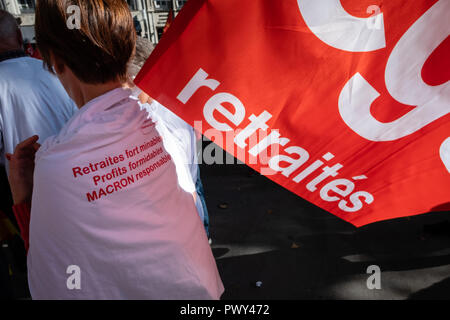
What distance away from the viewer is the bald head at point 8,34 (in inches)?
74.2

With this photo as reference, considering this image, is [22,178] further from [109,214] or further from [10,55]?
[10,55]

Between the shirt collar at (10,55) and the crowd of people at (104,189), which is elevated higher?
the shirt collar at (10,55)

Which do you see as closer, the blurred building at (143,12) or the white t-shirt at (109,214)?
the white t-shirt at (109,214)

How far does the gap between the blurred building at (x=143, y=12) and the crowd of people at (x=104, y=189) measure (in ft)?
68.9

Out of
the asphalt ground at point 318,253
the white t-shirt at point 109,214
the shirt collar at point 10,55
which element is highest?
the shirt collar at point 10,55

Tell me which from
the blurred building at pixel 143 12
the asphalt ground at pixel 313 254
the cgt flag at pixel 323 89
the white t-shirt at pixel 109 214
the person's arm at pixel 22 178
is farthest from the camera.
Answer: the blurred building at pixel 143 12

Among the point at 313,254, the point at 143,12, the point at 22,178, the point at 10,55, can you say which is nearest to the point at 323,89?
the point at 22,178

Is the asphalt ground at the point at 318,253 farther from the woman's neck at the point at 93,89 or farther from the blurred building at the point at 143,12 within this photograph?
the blurred building at the point at 143,12

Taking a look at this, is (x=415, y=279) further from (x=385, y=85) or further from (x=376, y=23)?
(x=376, y=23)

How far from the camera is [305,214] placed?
388 cm

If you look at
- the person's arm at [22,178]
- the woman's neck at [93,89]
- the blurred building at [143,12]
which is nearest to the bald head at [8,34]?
the person's arm at [22,178]

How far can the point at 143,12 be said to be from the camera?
21422 millimetres

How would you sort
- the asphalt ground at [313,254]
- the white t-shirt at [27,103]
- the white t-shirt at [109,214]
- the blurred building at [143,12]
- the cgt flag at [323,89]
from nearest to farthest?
the white t-shirt at [109,214] < the cgt flag at [323,89] < the white t-shirt at [27,103] < the asphalt ground at [313,254] < the blurred building at [143,12]

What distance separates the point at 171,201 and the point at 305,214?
3245mm
